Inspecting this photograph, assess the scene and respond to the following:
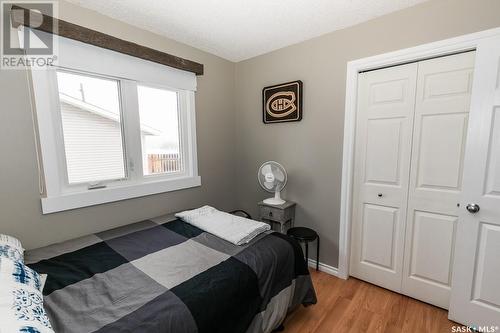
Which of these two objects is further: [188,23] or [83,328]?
[188,23]

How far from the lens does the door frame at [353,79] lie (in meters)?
1.53

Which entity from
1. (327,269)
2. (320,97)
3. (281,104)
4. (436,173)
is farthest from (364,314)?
(281,104)

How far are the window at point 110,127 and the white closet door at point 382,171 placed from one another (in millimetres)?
1715

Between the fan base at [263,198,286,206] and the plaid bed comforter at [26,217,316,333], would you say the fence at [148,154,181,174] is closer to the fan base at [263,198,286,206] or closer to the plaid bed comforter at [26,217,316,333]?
the plaid bed comforter at [26,217,316,333]

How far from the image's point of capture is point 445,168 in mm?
1706

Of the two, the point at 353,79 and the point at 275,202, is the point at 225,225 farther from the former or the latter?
the point at 353,79

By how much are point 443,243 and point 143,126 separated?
108 inches

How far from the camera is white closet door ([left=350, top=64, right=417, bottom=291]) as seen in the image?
186cm

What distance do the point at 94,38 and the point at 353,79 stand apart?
2.10m

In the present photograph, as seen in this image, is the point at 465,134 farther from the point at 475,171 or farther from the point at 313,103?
the point at 313,103

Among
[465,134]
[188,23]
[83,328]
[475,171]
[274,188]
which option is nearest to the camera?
[83,328]

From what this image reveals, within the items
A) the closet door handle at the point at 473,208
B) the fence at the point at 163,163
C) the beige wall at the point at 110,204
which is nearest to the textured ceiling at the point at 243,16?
the beige wall at the point at 110,204

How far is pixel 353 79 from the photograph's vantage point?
6.54 feet

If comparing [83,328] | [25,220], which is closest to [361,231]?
[83,328]
